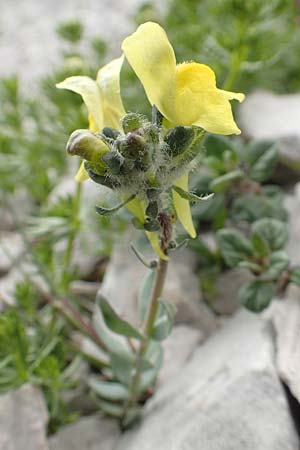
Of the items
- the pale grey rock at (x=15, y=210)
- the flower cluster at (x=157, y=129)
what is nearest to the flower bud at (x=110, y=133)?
the flower cluster at (x=157, y=129)

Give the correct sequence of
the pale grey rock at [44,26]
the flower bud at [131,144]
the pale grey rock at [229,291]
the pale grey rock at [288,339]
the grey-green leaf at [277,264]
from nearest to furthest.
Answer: the flower bud at [131,144] → the pale grey rock at [288,339] → the grey-green leaf at [277,264] → the pale grey rock at [229,291] → the pale grey rock at [44,26]

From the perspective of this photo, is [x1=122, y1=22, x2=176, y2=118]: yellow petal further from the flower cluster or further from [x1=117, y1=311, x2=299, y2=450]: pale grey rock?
[x1=117, y1=311, x2=299, y2=450]: pale grey rock

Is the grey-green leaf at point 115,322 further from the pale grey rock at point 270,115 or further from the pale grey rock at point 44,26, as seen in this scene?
the pale grey rock at point 44,26

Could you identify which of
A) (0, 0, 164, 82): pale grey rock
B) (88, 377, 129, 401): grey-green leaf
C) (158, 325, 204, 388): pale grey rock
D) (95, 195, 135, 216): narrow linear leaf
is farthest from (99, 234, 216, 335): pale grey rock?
(0, 0, 164, 82): pale grey rock

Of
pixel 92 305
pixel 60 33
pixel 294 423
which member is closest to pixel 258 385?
pixel 294 423

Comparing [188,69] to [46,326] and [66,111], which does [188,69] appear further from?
[66,111]

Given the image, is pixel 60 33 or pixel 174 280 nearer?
pixel 174 280
